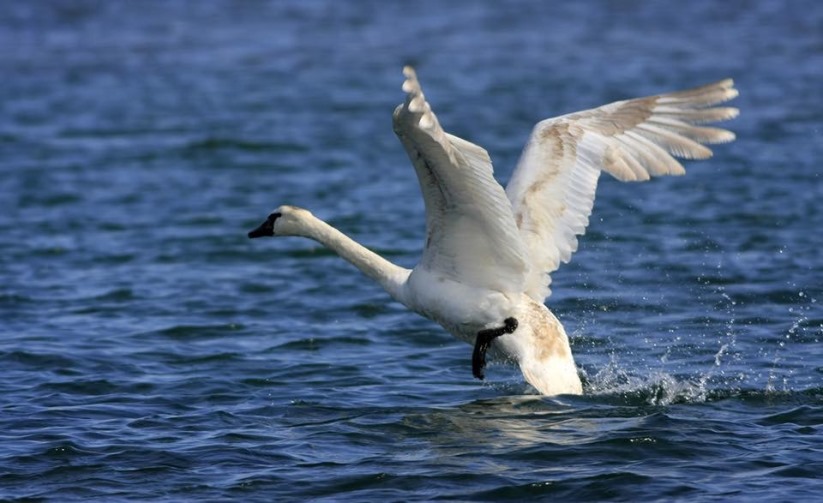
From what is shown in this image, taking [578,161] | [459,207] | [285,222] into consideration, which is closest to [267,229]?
[285,222]

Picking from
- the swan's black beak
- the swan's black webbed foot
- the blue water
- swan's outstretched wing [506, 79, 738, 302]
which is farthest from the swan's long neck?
swan's outstretched wing [506, 79, 738, 302]

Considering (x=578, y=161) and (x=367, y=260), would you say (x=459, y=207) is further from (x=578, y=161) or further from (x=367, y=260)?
(x=578, y=161)

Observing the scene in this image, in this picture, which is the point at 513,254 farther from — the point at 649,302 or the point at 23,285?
the point at 23,285

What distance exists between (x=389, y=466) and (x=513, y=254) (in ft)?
5.77

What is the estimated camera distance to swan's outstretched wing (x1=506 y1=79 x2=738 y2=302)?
1022 centimetres

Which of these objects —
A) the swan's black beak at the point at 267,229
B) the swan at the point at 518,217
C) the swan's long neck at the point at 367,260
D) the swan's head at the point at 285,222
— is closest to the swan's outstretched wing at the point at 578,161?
the swan at the point at 518,217

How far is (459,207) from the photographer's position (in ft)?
29.1

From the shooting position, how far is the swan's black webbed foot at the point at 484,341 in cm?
946

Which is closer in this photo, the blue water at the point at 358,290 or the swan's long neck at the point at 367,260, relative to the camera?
the blue water at the point at 358,290

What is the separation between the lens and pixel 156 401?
32.4 feet

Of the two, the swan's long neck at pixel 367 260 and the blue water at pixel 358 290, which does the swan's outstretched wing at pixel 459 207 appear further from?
the blue water at pixel 358 290

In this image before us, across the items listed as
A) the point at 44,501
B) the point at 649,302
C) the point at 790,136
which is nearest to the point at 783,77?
the point at 790,136

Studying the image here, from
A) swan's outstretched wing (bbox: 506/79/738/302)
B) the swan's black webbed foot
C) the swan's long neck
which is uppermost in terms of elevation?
swan's outstretched wing (bbox: 506/79/738/302)

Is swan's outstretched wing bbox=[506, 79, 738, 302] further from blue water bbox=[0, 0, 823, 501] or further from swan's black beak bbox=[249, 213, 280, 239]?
swan's black beak bbox=[249, 213, 280, 239]
